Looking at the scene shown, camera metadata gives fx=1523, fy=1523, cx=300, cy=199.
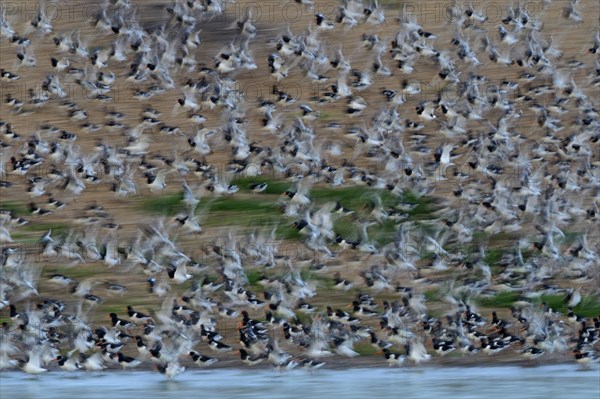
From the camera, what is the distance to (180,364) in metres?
12.9

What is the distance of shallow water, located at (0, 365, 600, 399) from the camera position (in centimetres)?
1242

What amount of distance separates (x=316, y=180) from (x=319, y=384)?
3.71m

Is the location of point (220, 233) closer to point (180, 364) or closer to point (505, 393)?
point (180, 364)

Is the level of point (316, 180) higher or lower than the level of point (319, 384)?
higher

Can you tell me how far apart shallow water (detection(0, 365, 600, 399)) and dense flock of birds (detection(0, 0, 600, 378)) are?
17 cm

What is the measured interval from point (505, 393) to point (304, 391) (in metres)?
1.66

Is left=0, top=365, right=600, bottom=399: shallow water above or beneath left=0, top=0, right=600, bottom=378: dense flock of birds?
beneath

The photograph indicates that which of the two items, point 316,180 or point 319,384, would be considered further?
point 316,180

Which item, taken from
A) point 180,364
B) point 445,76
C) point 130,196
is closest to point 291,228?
point 130,196

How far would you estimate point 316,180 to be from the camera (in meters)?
16.1

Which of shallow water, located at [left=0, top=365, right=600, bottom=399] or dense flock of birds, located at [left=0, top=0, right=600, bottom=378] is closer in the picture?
shallow water, located at [left=0, top=365, right=600, bottom=399]

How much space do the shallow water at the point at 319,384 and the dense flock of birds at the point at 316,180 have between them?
0.17 metres

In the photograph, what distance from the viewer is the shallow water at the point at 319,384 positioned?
12.4m

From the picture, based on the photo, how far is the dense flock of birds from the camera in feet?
44.3
